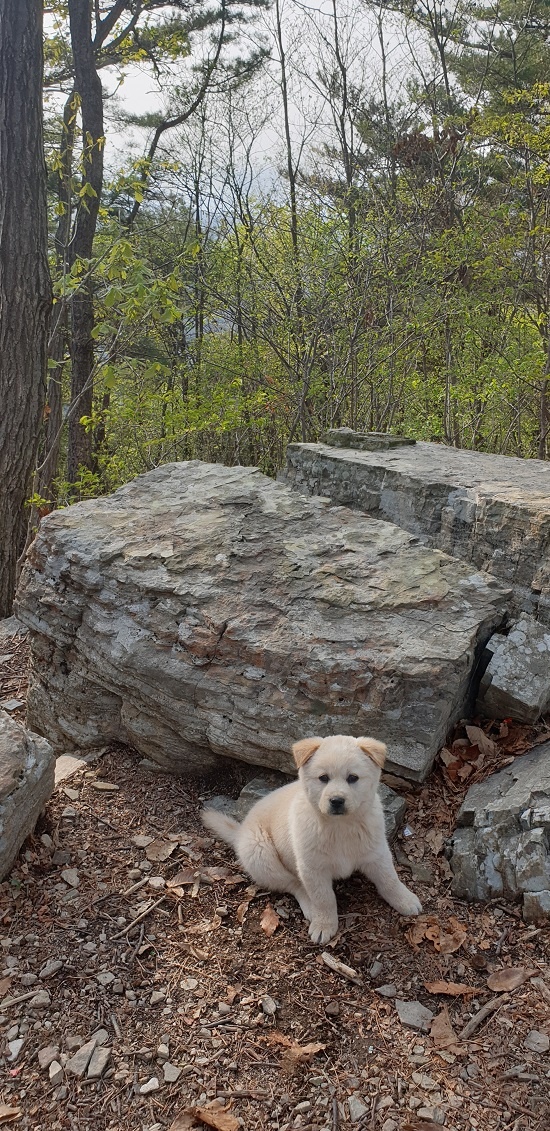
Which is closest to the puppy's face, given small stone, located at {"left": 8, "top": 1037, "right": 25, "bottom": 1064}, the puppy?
the puppy

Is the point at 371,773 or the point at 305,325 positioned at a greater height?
the point at 305,325

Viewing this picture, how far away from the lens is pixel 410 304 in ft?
33.0

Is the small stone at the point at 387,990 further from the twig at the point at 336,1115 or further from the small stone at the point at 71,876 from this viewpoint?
the small stone at the point at 71,876

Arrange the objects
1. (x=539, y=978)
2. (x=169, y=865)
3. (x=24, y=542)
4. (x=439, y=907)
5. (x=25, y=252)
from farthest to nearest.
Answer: (x=24, y=542) < (x=25, y=252) < (x=169, y=865) < (x=439, y=907) < (x=539, y=978)

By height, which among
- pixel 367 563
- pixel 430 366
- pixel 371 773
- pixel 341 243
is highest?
pixel 341 243

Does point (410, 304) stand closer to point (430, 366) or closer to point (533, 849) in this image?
point (430, 366)

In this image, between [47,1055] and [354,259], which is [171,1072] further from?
[354,259]

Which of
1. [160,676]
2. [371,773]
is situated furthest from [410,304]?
[371,773]

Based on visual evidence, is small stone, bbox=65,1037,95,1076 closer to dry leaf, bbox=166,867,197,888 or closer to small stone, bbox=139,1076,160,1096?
small stone, bbox=139,1076,160,1096

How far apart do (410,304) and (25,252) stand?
5.67m

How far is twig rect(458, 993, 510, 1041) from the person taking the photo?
8.30ft

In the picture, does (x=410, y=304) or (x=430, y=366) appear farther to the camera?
(x=430, y=366)

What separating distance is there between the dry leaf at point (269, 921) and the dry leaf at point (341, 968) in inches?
10.7

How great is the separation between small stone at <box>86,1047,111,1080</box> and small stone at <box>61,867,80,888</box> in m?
0.88
